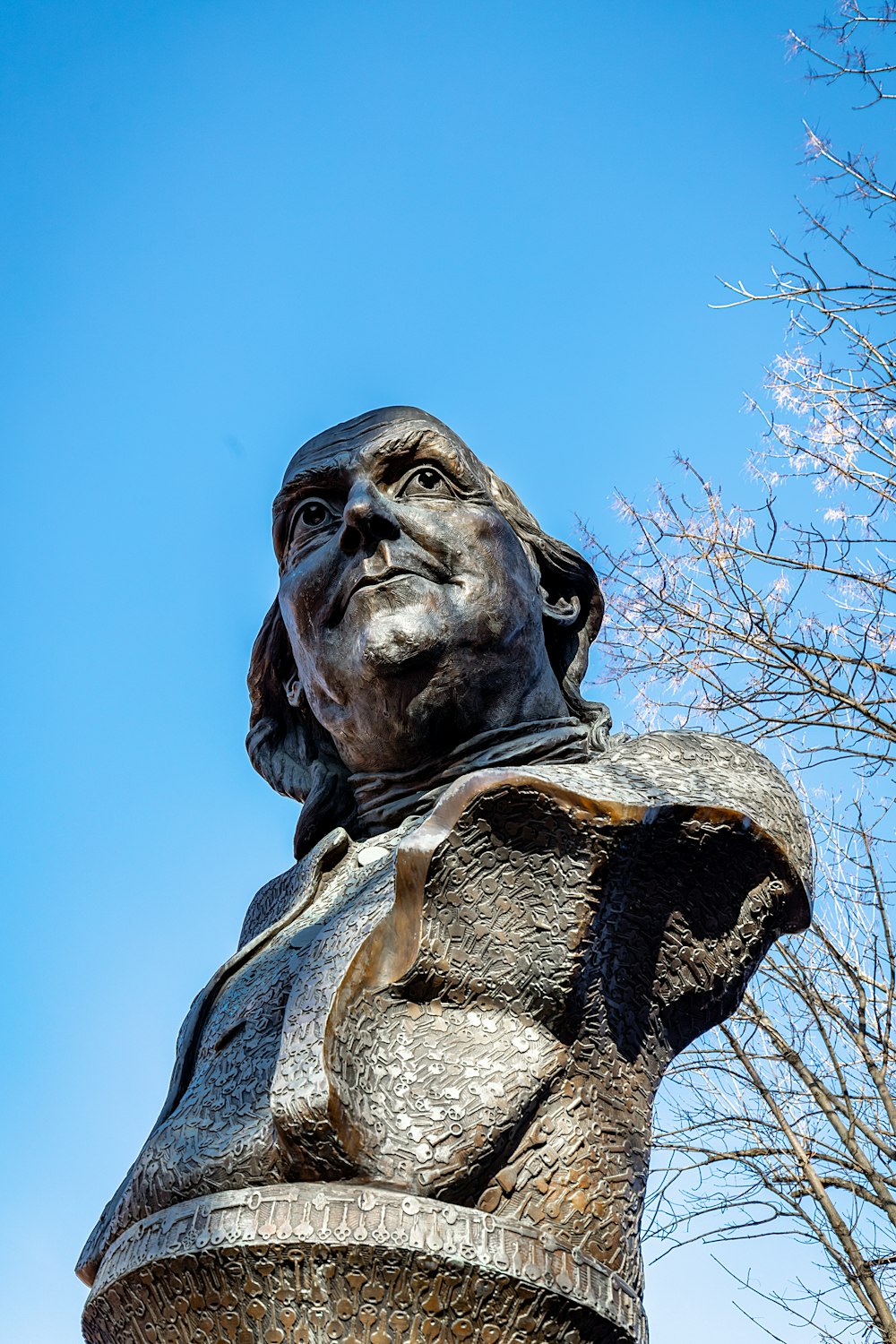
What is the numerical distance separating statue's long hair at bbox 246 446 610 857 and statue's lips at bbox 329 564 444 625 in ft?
1.51

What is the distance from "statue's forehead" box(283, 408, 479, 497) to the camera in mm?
3631

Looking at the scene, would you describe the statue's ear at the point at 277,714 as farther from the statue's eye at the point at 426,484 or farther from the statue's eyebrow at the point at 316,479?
the statue's eye at the point at 426,484

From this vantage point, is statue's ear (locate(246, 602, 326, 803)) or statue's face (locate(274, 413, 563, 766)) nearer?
statue's face (locate(274, 413, 563, 766))

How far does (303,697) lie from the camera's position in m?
3.84

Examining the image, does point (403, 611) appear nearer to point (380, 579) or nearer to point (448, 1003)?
point (380, 579)

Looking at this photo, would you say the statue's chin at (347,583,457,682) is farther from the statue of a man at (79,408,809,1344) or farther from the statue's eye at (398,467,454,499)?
the statue's eye at (398,467,454,499)

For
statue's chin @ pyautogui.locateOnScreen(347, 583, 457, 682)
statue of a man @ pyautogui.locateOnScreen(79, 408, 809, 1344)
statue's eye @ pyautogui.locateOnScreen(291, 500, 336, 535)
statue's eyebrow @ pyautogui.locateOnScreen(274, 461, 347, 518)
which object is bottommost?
statue of a man @ pyautogui.locateOnScreen(79, 408, 809, 1344)

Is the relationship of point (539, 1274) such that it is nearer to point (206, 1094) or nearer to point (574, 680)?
point (206, 1094)

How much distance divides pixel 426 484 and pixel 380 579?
0.35m

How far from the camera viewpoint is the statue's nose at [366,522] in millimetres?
3463

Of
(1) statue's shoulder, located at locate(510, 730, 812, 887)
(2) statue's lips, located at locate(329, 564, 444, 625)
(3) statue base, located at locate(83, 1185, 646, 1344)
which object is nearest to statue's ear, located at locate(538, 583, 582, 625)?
(2) statue's lips, located at locate(329, 564, 444, 625)

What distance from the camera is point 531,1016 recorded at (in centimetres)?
273

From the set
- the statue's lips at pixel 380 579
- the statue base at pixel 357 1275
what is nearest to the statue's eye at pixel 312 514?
the statue's lips at pixel 380 579

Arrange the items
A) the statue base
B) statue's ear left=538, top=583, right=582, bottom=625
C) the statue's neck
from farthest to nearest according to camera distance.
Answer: statue's ear left=538, top=583, right=582, bottom=625 < the statue's neck < the statue base
